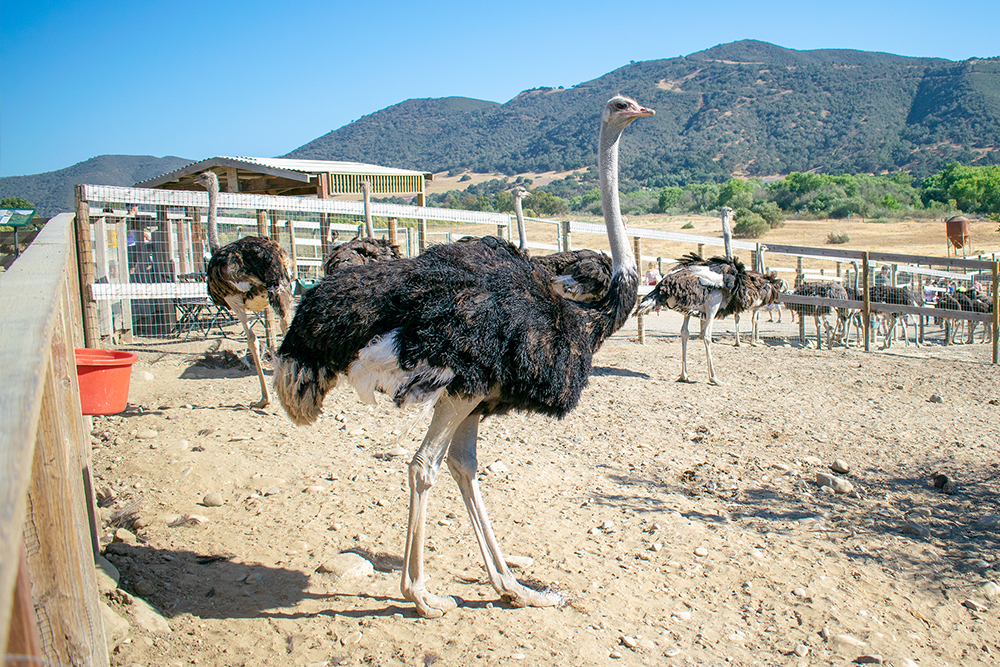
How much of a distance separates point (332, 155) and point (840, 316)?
382 feet

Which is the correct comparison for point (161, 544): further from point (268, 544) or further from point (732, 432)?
point (732, 432)

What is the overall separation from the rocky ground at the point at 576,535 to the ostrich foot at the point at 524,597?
0.05m

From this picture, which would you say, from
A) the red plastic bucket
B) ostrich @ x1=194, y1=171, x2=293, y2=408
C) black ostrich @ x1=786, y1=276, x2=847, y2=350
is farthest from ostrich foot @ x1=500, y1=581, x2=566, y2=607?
black ostrich @ x1=786, y1=276, x2=847, y2=350

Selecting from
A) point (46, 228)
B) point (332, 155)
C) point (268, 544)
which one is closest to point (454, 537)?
point (268, 544)

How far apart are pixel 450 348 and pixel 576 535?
150 centimetres

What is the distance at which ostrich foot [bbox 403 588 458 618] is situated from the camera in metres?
2.86

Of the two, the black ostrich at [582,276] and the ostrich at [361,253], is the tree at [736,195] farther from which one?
the ostrich at [361,253]

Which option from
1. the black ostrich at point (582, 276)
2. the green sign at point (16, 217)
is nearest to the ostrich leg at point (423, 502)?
the black ostrich at point (582, 276)

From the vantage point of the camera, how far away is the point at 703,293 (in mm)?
8070

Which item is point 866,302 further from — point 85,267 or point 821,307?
point 85,267

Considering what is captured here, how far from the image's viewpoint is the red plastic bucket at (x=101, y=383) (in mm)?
3756

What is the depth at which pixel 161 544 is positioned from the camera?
132 inches

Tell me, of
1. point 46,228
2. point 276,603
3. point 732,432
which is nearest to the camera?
point 276,603

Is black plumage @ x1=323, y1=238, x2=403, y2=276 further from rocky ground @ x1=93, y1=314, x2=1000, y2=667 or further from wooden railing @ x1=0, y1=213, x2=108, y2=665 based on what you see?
wooden railing @ x1=0, y1=213, x2=108, y2=665
